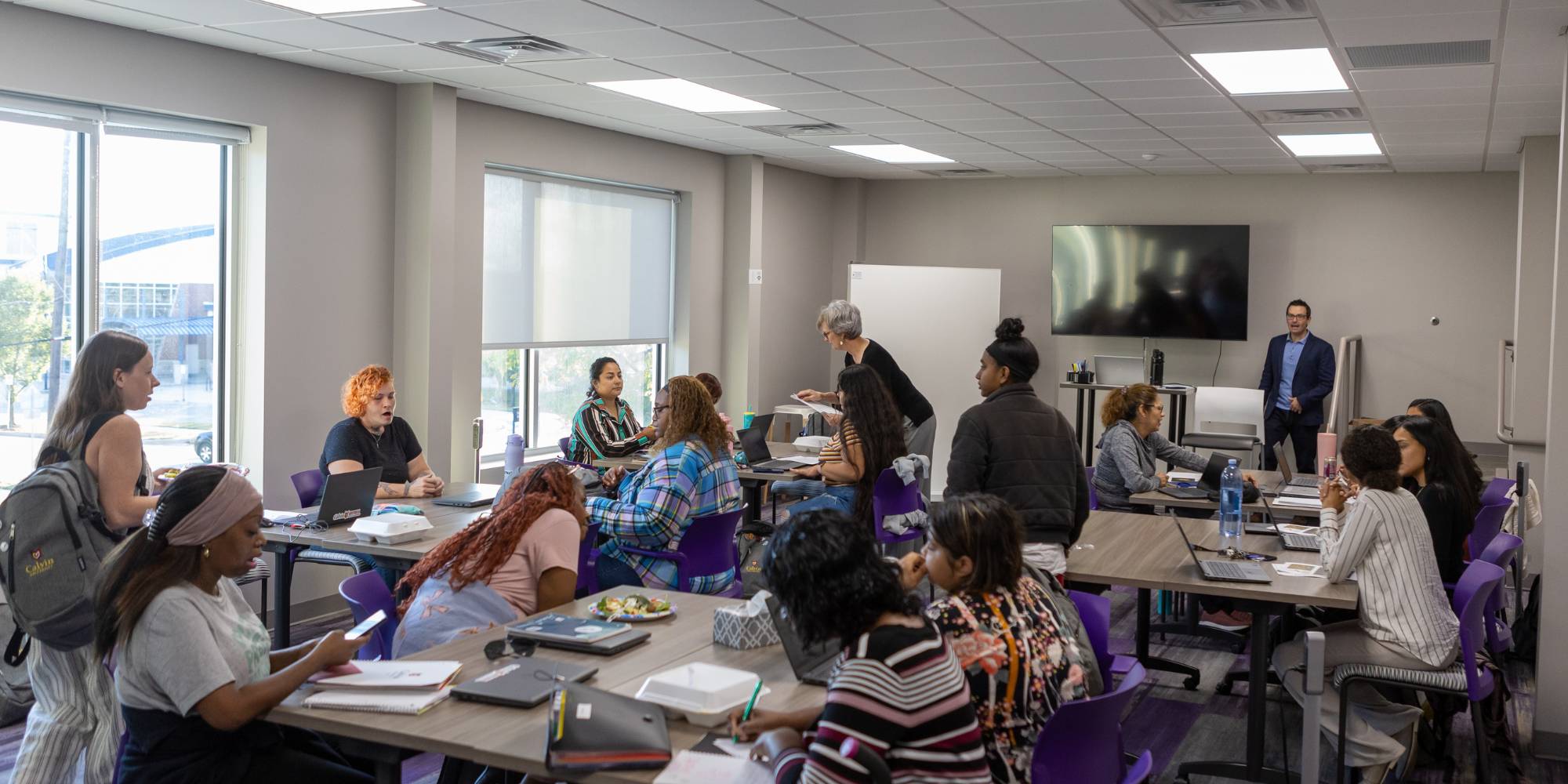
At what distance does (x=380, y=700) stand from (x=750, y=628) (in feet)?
2.86

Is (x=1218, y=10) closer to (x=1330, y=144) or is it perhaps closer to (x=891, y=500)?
(x=891, y=500)

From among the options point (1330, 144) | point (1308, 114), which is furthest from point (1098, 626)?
point (1330, 144)

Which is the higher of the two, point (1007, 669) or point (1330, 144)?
point (1330, 144)

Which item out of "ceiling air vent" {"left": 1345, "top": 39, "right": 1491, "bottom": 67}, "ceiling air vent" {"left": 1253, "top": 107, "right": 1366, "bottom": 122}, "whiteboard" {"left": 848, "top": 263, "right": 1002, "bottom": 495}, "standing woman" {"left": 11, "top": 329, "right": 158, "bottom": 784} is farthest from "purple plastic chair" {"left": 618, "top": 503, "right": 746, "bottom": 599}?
"whiteboard" {"left": 848, "top": 263, "right": 1002, "bottom": 495}

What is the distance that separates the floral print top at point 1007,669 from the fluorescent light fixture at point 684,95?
4.34m

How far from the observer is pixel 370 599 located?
3295 mm

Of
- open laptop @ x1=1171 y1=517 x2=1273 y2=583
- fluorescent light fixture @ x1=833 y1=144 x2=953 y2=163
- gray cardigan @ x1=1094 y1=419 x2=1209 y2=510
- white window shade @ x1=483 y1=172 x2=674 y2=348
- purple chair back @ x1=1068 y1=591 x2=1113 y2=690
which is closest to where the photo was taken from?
purple chair back @ x1=1068 y1=591 x2=1113 y2=690

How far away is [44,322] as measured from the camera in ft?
16.9

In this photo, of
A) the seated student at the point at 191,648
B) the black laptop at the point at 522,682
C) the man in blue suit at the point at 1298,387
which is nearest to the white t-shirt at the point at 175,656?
the seated student at the point at 191,648

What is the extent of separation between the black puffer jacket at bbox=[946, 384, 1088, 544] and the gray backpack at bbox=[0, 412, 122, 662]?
256 cm

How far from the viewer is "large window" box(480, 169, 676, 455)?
25.5 feet

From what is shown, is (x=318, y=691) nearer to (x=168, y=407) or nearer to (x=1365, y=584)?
(x=1365, y=584)

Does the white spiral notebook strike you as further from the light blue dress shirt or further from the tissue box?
A: the light blue dress shirt

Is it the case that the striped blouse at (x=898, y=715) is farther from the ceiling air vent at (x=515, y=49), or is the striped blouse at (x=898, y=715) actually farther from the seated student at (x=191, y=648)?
the ceiling air vent at (x=515, y=49)
